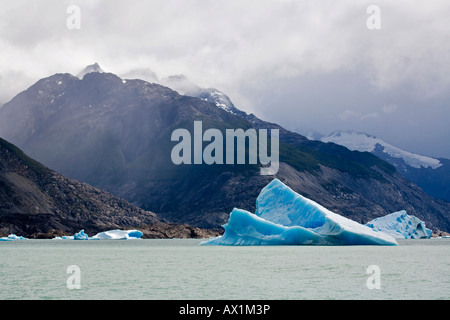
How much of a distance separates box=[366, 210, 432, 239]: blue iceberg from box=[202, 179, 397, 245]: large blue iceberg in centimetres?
5062

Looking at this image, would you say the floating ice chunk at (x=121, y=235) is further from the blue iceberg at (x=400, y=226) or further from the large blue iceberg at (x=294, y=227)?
the large blue iceberg at (x=294, y=227)

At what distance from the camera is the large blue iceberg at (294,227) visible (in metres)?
61.5

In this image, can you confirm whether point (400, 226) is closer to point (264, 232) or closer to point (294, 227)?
point (264, 232)

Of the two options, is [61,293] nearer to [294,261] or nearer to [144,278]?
[144,278]

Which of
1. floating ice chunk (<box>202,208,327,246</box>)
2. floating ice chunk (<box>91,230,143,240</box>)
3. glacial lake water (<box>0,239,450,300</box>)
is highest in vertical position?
floating ice chunk (<box>202,208,327,246</box>)

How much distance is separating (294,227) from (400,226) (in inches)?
2752

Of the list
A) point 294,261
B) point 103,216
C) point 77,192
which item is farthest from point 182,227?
point 294,261

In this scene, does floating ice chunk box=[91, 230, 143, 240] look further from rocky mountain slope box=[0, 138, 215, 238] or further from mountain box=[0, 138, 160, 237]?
mountain box=[0, 138, 160, 237]

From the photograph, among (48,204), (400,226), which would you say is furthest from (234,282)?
(48,204)

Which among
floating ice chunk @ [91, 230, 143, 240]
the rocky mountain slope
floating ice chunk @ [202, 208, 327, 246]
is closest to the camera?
floating ice chunk @ [202, 208, 327, 246]

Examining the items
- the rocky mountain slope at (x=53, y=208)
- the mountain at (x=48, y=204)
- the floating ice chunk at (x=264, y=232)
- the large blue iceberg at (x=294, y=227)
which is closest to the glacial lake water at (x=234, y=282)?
the large blue iceberg at (x=294, y=227)

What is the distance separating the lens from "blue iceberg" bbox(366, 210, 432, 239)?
386 feet

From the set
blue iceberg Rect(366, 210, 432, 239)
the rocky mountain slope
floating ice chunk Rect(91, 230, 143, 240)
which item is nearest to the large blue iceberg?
blue iceberg Rect(366, 210, 432, 239)

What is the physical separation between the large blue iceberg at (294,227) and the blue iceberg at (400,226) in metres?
50.6
